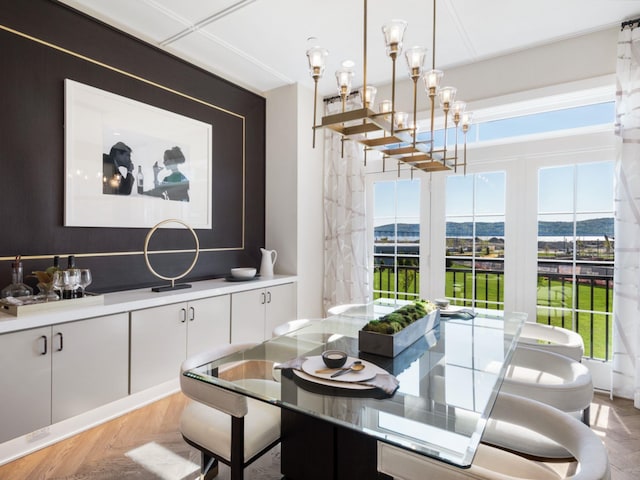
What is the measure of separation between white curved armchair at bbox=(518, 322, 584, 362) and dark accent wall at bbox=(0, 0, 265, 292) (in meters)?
2.78

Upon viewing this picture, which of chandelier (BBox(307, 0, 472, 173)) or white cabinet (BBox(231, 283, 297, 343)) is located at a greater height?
chandelier (BBox(307, 0, 472, 173))

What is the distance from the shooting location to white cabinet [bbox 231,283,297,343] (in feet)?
10.6

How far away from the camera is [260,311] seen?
345 cm

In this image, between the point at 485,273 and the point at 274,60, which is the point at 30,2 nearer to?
the point at 274,60

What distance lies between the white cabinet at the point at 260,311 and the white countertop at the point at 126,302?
8 cm

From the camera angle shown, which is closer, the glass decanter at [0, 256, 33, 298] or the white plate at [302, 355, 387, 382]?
the white plate at [302, 355, 387, 382]

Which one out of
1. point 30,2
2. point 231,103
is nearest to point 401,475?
point 30,2

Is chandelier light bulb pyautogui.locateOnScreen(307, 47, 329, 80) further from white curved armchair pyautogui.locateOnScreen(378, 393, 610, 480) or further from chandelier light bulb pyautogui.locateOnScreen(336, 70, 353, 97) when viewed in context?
white curved armchair pyautogui.locateOnScreen(378, 393, 610, 480)

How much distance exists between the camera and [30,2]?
2.32 m

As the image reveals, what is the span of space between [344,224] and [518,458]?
2952 mm

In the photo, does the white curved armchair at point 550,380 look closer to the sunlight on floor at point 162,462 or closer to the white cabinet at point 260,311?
the sunlight on floor at point 162,462

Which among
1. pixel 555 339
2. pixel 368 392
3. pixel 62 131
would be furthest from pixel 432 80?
pixel 62 131

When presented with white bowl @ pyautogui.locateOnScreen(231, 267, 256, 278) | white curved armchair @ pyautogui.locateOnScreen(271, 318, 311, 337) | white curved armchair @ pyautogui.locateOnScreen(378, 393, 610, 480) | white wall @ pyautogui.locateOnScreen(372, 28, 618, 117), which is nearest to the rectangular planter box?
white curved armchair @ pyautogui.locateOnScreen(378, 393, 610, 480)

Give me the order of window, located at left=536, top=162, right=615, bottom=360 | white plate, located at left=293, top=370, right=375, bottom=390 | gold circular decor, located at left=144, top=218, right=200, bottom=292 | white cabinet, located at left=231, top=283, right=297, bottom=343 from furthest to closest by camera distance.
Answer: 1. white cabinet, located at left=231, top=283, right=297, bottom=343
2. window, located at left=536, top=162, right=615, bottom=360
3. gold circular decor, located at left=144, top=218, right=200, bottom=292
4. white plate, located at left=293, top=370, right=375, bottom=390
